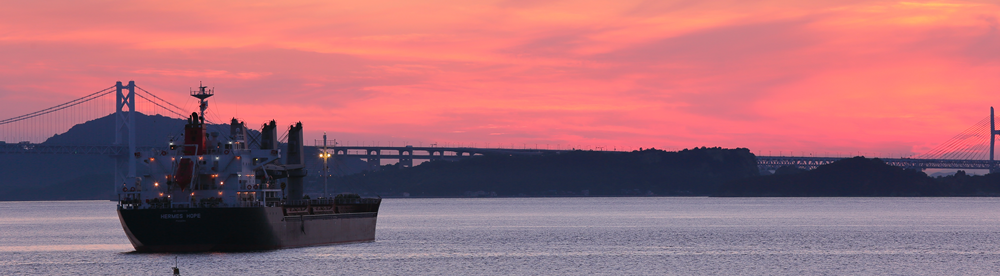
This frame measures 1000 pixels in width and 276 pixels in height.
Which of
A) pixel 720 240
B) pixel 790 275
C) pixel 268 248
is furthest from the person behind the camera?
pixel 720 240

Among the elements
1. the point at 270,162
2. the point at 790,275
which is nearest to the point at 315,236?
the point at 270,162

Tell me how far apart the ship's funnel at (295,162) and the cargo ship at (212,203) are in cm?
561

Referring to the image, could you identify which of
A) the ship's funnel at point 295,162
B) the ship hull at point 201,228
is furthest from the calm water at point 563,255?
the ship's funnel at point 295,162

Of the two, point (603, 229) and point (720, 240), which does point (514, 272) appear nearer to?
point (720, 240)

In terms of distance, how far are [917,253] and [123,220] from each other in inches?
2092

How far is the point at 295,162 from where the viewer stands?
3056 inches

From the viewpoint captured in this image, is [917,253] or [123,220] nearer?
[123,220]

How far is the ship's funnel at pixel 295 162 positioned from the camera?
77.2 meters

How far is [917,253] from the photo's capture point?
73.3 meters

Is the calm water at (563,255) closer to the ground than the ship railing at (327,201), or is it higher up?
closer to the ground

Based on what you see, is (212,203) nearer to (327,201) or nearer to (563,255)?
(327,201)

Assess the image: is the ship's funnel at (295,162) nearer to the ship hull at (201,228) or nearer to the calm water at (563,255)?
the calm water at (563,255)

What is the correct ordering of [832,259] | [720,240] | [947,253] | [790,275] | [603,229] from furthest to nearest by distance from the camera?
[603,229] → [720,240] → [947,253] → [832,259] → [790,275]

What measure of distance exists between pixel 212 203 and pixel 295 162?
58.0ft
